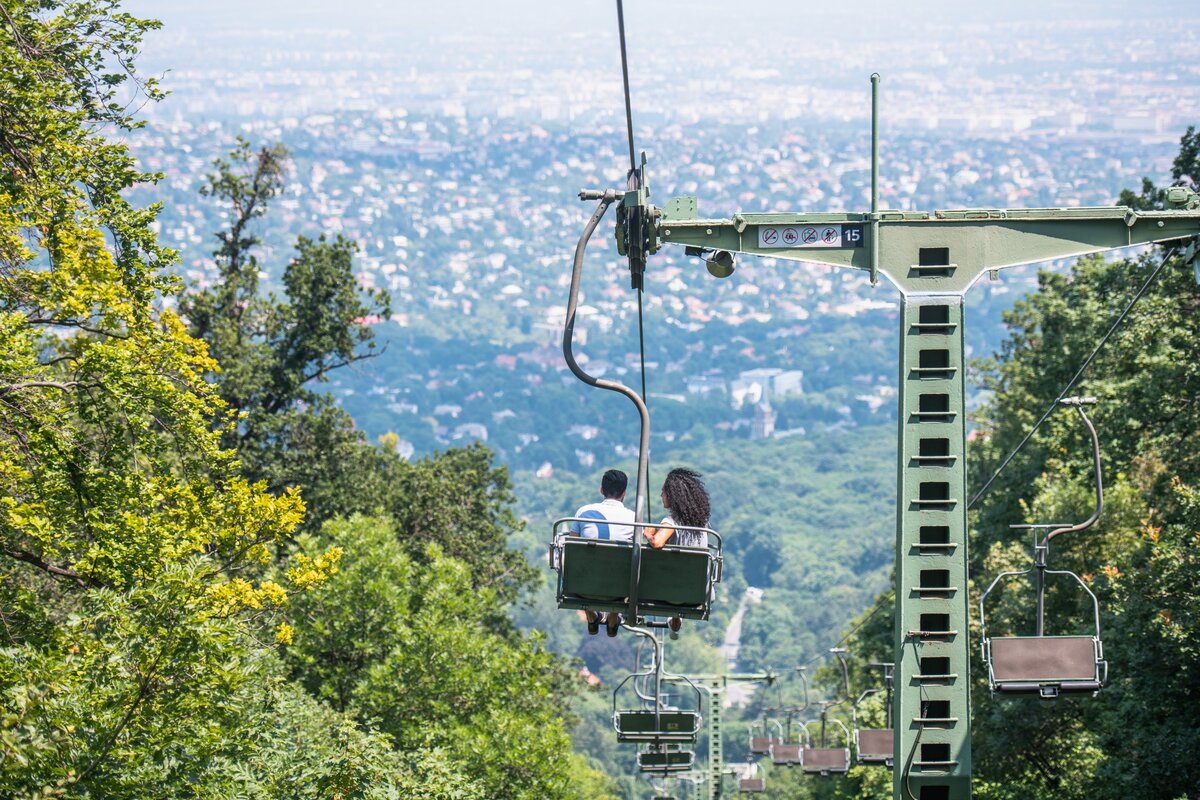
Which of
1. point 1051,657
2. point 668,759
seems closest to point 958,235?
point 1051,657

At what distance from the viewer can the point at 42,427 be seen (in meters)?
15.3

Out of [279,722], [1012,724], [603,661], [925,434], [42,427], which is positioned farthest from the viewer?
[603,661]

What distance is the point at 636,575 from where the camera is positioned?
966cm

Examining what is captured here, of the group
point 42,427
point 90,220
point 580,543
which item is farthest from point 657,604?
point 90,220

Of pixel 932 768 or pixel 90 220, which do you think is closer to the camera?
pixel 932 768

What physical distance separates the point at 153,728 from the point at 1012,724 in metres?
20.7

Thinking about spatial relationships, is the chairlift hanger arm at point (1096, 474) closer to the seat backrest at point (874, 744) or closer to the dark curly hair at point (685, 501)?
the dark curly hair at point (685, 501)

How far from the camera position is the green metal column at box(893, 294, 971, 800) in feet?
29.9

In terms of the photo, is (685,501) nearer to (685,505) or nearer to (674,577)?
(685,505)

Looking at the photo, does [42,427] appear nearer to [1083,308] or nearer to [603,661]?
[1083,308]

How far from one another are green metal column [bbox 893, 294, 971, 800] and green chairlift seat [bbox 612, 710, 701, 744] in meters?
14.1

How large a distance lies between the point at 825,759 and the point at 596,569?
20.2 metres

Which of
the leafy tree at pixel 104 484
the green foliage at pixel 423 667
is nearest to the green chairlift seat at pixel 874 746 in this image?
the green foliage at pixel 423 667

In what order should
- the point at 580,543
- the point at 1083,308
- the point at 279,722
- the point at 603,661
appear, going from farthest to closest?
the point at 603,661 < the point at 1083,308 < the point at 279,722 < the point at 580,543
